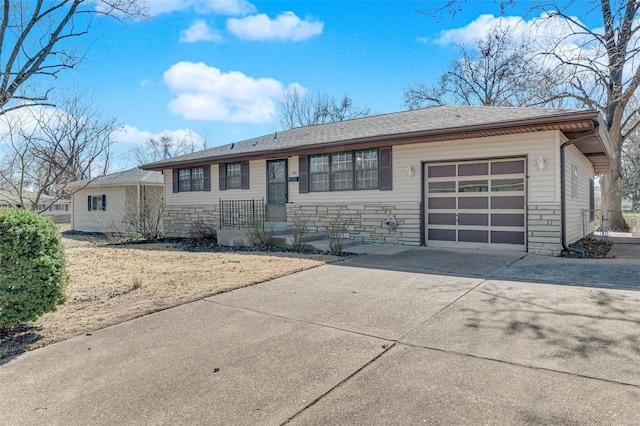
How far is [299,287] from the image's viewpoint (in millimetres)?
5660

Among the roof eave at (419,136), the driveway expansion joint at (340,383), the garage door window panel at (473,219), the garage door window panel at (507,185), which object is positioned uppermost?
the roof eave at (419,136)

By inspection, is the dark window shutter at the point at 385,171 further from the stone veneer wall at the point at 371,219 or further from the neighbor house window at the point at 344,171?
the stone veneer wall at the point at 371,219

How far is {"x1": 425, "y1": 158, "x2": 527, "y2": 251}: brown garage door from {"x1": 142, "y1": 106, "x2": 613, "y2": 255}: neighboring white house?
0.02 metres

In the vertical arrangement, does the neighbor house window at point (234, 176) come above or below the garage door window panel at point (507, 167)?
above

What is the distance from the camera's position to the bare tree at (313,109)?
1129 inches

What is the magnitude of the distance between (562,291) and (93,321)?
5769mm

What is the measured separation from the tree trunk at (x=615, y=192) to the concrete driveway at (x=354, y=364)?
53.5 ft

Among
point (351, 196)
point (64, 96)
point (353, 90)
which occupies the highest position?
point (353, 90)

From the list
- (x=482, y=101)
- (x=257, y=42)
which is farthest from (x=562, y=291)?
(x=482, y=101)

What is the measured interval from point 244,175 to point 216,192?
5.15 feet

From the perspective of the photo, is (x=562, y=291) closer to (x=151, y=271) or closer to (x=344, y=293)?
(x=344, y=293)

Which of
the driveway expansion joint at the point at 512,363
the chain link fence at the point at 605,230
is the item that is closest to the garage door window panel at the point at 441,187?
the chain link fence at the point at 605,230

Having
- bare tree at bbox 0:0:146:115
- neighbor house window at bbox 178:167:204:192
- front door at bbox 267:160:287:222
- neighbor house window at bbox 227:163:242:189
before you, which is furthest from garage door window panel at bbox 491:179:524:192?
bare tree at bbox 0:0:146:115

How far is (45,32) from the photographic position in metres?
14.6
